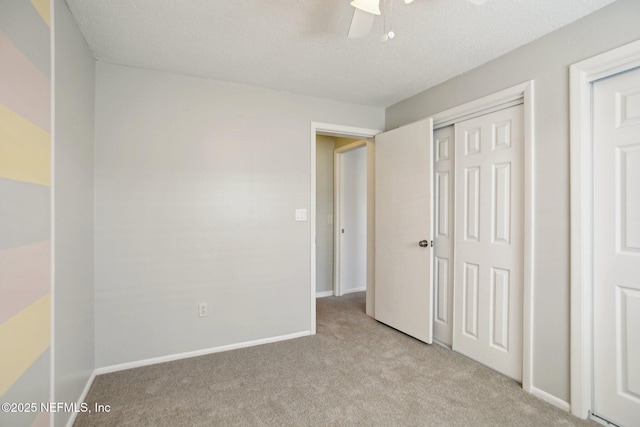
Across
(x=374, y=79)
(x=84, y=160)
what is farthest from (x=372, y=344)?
(x=84, y=160)

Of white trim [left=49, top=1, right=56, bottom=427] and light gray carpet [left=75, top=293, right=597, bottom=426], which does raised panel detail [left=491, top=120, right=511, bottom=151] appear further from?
white trim [left=49, top=1, right=56, bottom=427]

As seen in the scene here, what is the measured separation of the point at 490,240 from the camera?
230cm

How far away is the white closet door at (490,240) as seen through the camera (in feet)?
7.00

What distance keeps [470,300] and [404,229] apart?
84 centimetres

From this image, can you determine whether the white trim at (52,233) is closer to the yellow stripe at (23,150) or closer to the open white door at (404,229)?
the yellow stripe at (23,150)

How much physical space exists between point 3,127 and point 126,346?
190cm

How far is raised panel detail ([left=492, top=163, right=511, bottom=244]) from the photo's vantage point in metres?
2.18

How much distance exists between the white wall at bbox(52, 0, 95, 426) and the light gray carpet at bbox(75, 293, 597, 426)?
36cm

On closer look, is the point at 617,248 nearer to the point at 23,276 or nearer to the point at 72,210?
the point at 23,276

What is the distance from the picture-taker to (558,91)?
186 cm

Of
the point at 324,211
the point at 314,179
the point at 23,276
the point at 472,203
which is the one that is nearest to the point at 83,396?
the point at 23,276

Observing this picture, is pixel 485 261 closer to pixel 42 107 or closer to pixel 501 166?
pixel 501 166

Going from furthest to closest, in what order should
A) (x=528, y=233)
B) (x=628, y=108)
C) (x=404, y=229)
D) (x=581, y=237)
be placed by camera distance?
1. (x=404, y=229)
2. (x=528, y=233)
3. (x=581, y=237)
4. (x=628, y=108)

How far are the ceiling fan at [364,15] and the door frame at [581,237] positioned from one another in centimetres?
91
